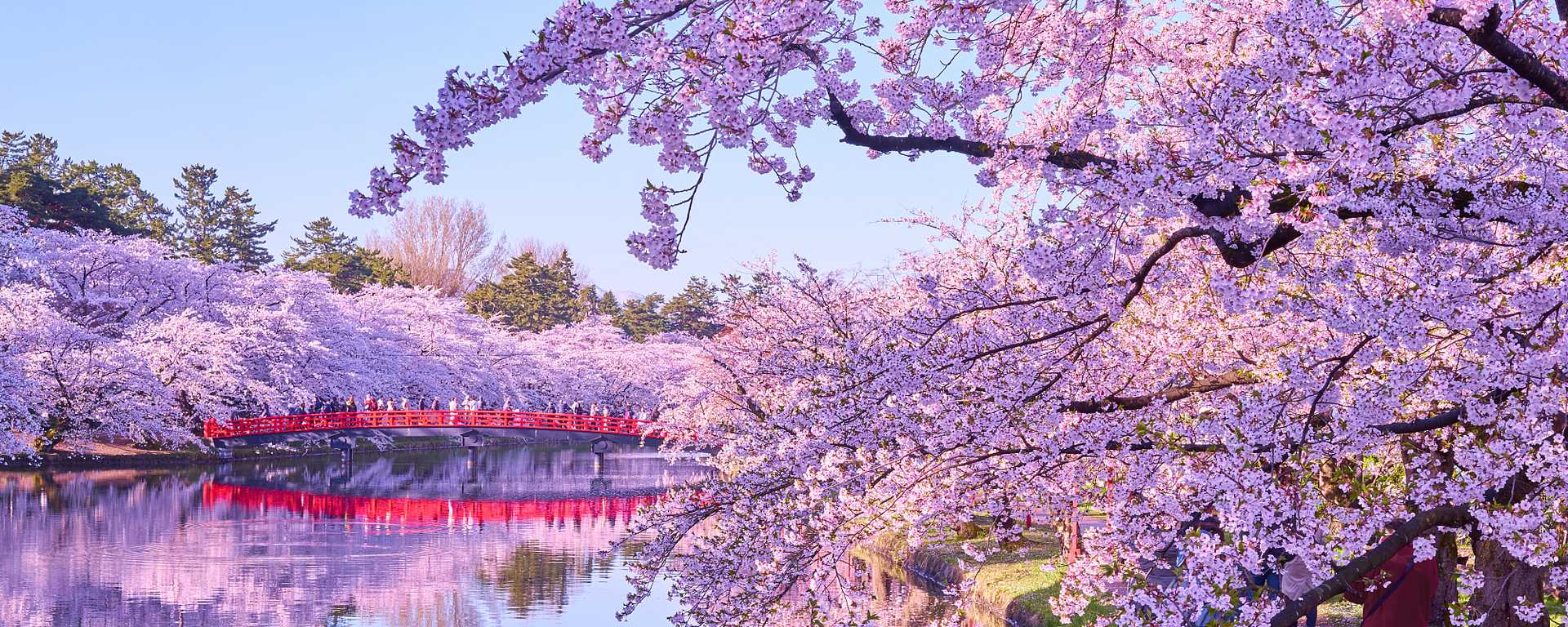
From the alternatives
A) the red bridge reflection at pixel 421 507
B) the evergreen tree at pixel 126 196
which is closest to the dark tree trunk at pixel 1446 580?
the red bridge reflection at pixel 421 507

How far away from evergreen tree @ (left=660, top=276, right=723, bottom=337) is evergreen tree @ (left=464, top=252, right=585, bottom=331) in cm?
605

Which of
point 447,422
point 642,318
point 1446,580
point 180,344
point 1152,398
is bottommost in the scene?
point 1446,580

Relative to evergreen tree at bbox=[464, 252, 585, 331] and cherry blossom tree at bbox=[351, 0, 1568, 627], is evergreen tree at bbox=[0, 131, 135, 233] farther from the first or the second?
cherry blossom tree at bbox=[351, 0, 1568, 627]

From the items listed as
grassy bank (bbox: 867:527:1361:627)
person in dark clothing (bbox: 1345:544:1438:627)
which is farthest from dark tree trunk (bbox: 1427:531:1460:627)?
grassy bank (bbox: 867:527:1361:627)

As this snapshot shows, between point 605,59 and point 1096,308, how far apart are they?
3.46 m

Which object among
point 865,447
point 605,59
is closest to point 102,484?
point 865,447

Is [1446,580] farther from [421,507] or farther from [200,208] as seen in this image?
[200,208]

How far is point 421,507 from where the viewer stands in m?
38.2

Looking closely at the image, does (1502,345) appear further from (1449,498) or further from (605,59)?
(605,59)

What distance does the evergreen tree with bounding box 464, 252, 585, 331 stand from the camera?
87000 millimetres

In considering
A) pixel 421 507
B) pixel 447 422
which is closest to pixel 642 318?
pixel 447 422

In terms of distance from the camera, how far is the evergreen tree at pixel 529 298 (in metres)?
87.0

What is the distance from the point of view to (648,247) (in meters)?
5.62

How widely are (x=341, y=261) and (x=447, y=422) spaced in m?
22.6
